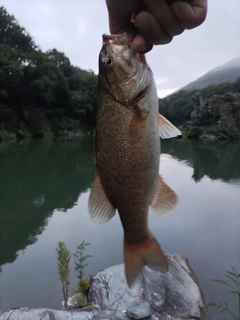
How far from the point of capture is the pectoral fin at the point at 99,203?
1582 millimetres

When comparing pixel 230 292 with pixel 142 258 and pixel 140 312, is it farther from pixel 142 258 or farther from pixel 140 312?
pixel 142 258

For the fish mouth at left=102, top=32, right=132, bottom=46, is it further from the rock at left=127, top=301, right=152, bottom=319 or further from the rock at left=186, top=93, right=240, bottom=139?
the rock at left=186, top=93, right=240, bottom=139

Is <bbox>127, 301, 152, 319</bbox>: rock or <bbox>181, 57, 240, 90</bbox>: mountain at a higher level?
<bbox>181, 57, 240, 90</bbox>: mountain

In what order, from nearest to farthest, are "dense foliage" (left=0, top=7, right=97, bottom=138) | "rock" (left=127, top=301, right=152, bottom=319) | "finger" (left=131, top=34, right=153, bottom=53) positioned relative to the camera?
"finger" (left=131, top=34, right=153, bottom=53)
"rock" (left=127, top=301, right=152, bottom=319)
"dense foliage" (left=0, top=7, right=97, bottom=138)

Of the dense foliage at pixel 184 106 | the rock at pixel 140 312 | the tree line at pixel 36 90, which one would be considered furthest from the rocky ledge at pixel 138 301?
the dense foliage at pixel 184 106

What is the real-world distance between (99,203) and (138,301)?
2368 mm

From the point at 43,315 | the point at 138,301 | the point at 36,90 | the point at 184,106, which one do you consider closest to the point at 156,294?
the point at 138,301

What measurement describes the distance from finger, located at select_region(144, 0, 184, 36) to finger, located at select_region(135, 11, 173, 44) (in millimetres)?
19

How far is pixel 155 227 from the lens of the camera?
650 centimetres

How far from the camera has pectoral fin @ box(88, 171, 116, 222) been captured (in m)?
1.58

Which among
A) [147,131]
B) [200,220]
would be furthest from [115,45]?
[200,220]

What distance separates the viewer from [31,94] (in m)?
34.9

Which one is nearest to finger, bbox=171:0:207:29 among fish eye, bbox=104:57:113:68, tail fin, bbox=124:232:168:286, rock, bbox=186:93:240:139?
fish eye, bbox=104:57:113:68

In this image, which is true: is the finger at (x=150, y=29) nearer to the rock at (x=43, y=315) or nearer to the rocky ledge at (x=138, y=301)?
the rocky ledge at (x=138, y=301)
